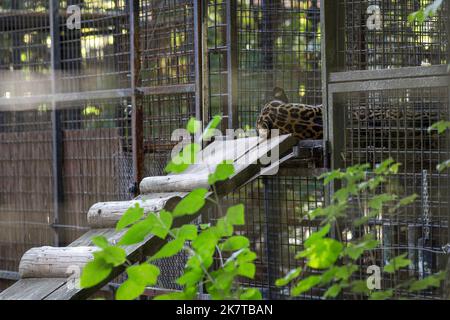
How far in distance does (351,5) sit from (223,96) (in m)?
1.10

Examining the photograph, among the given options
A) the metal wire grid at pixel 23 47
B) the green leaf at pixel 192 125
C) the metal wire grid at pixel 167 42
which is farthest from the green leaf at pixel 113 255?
the metal wire grid at pixel 23 47

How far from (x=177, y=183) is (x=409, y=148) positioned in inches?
53.9

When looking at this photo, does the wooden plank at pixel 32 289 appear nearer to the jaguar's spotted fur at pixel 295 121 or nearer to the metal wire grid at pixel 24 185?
the jaguar's spotted fur at pixel 295 121

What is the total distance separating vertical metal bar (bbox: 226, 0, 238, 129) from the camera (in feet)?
17.5

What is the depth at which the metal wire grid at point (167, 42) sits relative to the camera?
5871 mm

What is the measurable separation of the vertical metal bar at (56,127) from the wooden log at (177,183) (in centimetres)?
214

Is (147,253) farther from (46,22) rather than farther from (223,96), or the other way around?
(46,22)

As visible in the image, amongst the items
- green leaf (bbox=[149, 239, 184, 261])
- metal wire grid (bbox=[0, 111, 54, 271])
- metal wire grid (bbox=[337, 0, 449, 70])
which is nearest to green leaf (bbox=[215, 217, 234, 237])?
green leaf (bbox=[149, 239, 184, 261])

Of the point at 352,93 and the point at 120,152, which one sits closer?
the point at 352,93

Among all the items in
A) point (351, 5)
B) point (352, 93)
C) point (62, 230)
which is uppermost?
point (351, 5)

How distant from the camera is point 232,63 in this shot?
5.39 metres
